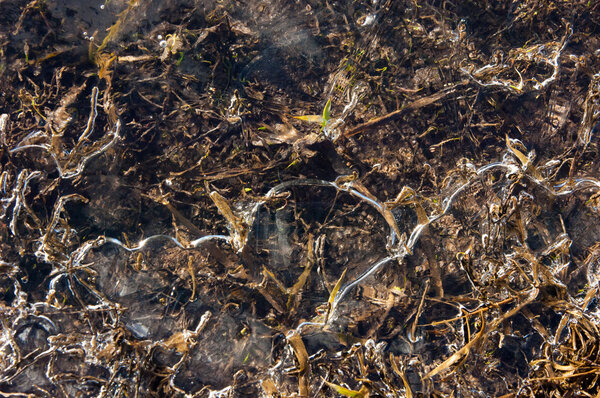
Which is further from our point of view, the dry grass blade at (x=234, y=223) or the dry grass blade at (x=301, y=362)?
the dry grass blade at (x=234, y=223)

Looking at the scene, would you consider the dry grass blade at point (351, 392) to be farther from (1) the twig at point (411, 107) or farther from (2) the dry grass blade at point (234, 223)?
(1) the twig at point (411, 107)

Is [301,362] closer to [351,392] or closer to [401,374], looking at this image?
[351,392]

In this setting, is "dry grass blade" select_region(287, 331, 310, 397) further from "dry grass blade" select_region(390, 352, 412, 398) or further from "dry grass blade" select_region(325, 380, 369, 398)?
"dry grass blade" select_region(390, 352, 412, 398)

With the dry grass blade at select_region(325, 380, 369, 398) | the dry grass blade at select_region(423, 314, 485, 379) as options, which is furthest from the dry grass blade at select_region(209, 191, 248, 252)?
the dry grass blade at select_region(423, 314, 485, 379)

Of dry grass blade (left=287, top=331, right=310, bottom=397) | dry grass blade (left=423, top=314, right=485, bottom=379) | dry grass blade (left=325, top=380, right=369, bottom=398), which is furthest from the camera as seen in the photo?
dry grass blade (left=287, top=331, right=310, bottom=397)

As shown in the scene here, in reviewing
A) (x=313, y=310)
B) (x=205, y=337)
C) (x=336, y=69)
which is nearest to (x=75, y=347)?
(x=205, y=337)

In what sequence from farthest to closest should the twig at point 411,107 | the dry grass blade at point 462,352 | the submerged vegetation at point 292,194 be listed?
the twig at point 411,107, the submerged vegetation at point 292,194, the dry grass blade at point 462,352

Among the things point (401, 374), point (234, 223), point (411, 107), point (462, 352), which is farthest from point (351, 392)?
point (411, 107)

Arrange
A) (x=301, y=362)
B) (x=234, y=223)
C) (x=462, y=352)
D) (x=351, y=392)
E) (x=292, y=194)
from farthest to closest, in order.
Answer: (x=292, y=194)
(x=234, y=223)
(x=301, y=362)
(x=462, y=352)
(x=351, y=392)

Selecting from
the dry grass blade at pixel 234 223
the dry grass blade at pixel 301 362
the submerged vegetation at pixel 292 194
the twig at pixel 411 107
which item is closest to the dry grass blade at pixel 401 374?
the submerged vegetation at pixel 292 194

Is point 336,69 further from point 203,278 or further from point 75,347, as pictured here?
point 75,347
